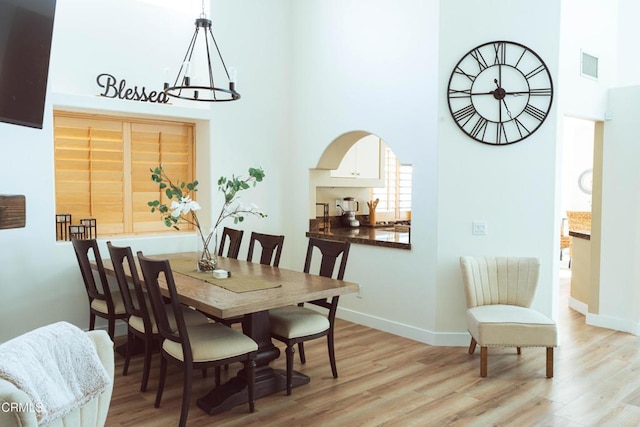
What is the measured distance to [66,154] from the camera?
14.7 ft

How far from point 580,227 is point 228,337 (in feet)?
25.3

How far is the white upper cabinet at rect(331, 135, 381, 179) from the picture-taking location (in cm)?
601

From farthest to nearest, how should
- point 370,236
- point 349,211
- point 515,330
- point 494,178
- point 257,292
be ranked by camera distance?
point 349,211 → point 370,236 → point 494,178 → point 515,330 → point 257,292

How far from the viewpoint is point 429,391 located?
3393 mm

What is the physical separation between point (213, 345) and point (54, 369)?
1.39 metres

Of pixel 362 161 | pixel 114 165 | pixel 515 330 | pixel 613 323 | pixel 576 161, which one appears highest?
pixel 576 161

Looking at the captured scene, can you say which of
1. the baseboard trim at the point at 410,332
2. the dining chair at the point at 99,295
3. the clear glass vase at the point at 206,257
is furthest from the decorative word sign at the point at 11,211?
the baseboard trim at the point at 410,332

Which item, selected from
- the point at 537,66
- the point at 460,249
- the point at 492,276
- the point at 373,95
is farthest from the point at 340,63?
the point at 492,276

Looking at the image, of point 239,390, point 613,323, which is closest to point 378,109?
point 239,390

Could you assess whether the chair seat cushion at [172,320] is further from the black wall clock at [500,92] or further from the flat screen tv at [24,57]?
the black wall clock at [500,92]

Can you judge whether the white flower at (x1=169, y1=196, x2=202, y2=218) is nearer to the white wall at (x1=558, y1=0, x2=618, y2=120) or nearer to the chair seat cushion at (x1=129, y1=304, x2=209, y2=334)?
the chair seat cushion at (x1=129, y1=304, x2=209, y2=334)

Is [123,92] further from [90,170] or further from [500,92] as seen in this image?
[500,92]

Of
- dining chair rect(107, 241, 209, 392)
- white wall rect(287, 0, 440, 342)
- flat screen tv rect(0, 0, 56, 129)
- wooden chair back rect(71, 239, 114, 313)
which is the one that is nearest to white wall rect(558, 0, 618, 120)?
white wall rect(287, 0, 440, 342)

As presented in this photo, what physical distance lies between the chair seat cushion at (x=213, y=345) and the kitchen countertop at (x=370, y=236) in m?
2.02
